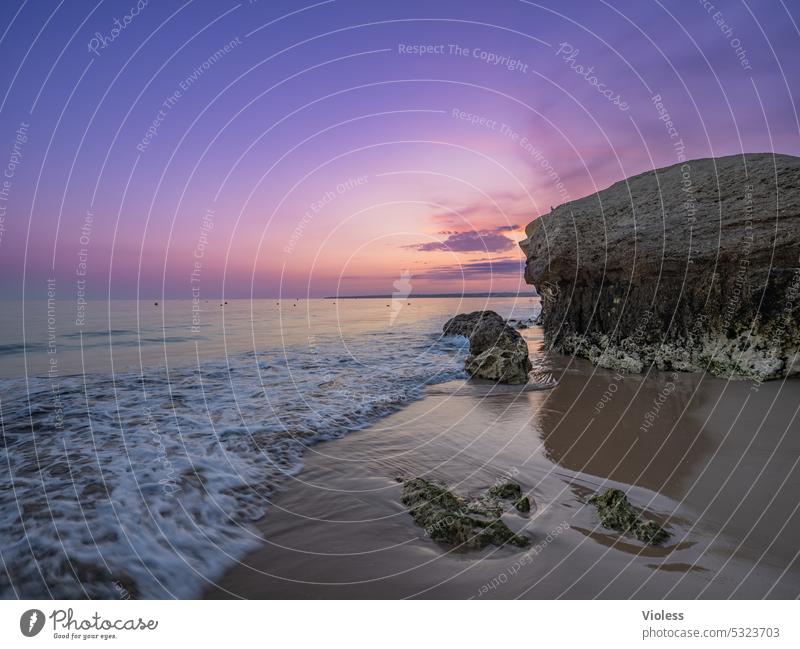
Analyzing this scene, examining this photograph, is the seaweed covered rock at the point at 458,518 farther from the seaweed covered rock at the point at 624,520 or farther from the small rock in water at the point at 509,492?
the seaweed covered rock at the point at 624,520

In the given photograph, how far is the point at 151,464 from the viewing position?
668 centimetres

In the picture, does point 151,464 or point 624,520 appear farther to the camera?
point 151,464

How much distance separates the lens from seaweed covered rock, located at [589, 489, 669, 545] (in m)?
4.30

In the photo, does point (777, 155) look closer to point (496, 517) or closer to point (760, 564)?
point (760, 564)

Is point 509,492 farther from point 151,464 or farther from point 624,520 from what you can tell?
point 151,464

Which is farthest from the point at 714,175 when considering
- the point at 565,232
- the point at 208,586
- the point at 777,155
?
the point at 208,586

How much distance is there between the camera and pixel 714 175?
42.5 ft

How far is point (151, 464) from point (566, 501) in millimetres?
6787

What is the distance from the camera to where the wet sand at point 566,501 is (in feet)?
12.4

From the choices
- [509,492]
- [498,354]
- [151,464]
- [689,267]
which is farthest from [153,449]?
[689,267]

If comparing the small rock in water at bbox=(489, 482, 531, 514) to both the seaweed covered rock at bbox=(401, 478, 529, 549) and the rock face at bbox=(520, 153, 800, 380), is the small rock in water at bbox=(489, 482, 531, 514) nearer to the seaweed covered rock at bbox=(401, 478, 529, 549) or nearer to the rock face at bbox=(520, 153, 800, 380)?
the seaweed covered rock at bbox=(401, 478, 529, 549)

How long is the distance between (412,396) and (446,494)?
684 centimetres
